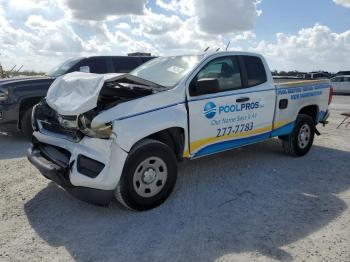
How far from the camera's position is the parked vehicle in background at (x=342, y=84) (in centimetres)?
2505

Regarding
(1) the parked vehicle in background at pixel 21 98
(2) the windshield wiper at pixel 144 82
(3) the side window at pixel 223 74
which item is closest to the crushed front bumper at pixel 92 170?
(2) the windshield wiper at pixel 144 82

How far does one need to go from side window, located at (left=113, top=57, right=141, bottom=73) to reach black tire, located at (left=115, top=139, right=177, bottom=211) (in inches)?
215

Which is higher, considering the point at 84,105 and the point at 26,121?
the point at 84,105

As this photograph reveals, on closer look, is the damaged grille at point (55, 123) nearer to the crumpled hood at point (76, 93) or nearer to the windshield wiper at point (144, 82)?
the crumpled hood at point (76, 93)

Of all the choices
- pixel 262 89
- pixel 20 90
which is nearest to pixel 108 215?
pixel 262 89

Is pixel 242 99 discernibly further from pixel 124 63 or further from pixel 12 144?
pixel 12 144

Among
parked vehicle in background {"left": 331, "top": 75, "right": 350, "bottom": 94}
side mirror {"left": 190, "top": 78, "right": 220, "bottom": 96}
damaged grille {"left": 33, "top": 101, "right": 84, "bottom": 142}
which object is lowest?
parked vehicle in background {"left": 331, "top": 75, "right": 350, "bottom": 94}

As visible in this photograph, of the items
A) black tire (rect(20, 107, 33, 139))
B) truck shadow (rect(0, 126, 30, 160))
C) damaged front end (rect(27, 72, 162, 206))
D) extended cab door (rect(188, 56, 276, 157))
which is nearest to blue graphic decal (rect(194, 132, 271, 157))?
extended cab door (rect(188, 56, 276, 157))

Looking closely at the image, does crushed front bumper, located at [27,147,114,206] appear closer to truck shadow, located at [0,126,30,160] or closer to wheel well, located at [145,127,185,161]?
wheel well, located at [145,127,185,161]

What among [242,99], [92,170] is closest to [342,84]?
[242,99]

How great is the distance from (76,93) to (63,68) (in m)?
4.94

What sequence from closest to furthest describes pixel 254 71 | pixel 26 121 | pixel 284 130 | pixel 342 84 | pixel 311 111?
pixel 254 71, pixel 284 130, pixel 311 111, pixel 26 121, pixel 342 84

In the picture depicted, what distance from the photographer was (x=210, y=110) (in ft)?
16.0

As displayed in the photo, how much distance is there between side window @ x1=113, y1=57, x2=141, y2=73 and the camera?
9.37 m
